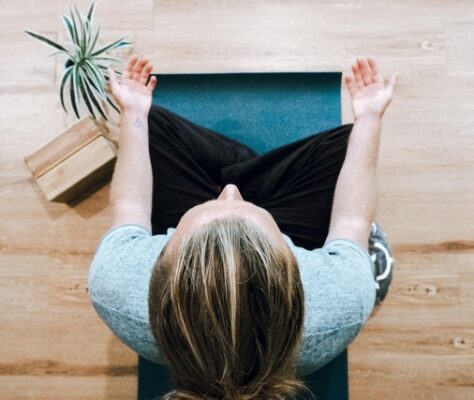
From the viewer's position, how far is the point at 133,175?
3.31 ft

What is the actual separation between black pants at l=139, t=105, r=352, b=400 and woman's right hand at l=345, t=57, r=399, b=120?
50 mm

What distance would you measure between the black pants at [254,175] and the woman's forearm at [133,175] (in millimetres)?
38

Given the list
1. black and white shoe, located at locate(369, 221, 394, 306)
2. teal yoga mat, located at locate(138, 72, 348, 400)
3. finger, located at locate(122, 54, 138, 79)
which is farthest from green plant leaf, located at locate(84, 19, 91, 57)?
black and white shoe, located at locate(369, 221, 394, 306)

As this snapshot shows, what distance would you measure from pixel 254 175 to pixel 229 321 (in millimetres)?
503

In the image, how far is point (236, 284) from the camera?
65cm

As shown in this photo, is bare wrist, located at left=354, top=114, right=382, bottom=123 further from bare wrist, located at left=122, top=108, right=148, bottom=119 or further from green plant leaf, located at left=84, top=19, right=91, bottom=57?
green plant leaf, located at left=84, top=19, right=91, bottom=57

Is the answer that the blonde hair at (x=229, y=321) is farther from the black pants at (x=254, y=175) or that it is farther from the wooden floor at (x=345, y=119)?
the wooden floor at (x=345, y=119)

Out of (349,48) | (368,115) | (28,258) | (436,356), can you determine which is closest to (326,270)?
(368,115)

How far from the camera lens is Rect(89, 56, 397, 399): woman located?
651mm

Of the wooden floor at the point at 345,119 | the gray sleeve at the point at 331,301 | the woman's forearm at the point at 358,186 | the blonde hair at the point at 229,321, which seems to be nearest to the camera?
the blonde hair at the point at 229,321

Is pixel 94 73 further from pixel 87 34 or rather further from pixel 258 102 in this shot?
pixel 258 102

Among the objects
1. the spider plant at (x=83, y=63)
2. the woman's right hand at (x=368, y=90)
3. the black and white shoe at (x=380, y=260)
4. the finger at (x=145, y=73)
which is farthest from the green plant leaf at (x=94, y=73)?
the black and white shoe at (x=380, y=260)

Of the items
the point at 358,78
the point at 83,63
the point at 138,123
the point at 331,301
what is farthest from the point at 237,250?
the point at 83,63

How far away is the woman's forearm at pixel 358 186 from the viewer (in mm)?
947
